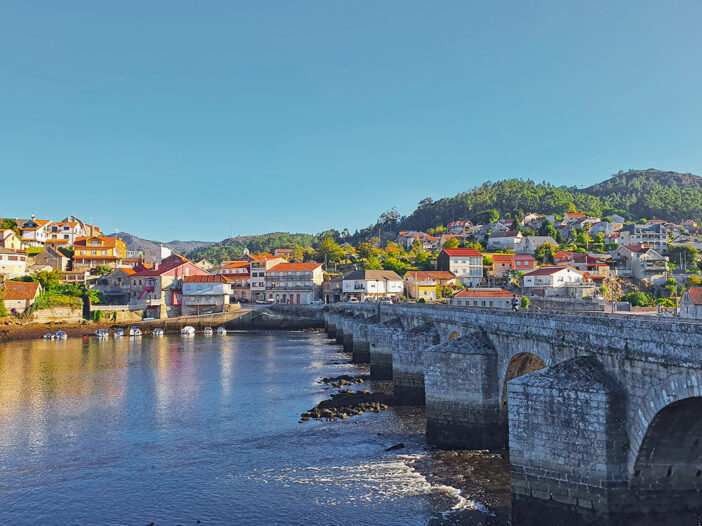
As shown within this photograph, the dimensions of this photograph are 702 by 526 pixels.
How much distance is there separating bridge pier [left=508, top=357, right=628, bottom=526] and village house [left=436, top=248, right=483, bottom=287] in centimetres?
8842

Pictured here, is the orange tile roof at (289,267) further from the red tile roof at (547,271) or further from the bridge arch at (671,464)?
the bridge arch at (671,464)

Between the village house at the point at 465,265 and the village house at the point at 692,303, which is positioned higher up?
the village house at the point at 465,265

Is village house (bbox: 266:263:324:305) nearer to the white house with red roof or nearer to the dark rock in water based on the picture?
the white house with red roof

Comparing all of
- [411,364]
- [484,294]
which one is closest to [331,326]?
[484,294]

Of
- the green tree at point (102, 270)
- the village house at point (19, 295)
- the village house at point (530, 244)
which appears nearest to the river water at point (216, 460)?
the village house at point (19, 295)

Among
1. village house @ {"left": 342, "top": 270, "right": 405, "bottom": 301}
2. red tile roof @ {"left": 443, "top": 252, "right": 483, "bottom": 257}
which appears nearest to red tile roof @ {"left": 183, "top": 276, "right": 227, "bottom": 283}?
village house @ {"left": 342, "top": 270, "right": 405, "bottom": 301}

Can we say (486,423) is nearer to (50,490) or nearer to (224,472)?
(224,472)

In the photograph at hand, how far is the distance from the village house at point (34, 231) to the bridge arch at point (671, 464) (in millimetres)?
120163

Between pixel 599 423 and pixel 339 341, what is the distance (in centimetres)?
5637

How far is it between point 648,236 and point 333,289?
74.1m

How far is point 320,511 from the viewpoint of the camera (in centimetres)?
1727

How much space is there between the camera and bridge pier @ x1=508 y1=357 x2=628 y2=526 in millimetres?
13195

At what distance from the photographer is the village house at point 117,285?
94.2 m

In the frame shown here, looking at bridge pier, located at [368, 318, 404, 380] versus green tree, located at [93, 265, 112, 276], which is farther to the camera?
green tree, located at [93, 265, 112, 276]
